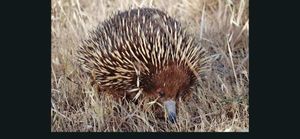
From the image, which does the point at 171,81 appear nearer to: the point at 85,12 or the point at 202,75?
the point at 202,75

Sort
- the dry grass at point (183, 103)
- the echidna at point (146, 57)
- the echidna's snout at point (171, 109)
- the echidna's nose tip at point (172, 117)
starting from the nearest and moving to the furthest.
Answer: the echidna at point (146, 57), the echidna's snout at point (171, 109), the echidna's nose tip at point (172, 117), the dry grass at point (183, 103)

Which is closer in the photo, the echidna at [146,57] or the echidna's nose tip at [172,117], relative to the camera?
the echidna at [146,57]

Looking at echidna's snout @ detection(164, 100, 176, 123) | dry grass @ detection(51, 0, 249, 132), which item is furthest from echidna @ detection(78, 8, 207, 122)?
dry grass @ detection(51, 0, 249, 132)

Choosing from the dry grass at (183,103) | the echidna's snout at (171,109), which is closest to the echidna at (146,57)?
the echidna's snout at (171,109)

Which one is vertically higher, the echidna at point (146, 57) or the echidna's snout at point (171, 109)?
the echidna at point (146, 57)

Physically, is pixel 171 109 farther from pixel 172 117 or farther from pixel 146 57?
pixel 146 57

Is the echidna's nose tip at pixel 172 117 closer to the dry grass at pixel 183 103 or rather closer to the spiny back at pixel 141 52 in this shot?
the dry grass at pixel 183 103

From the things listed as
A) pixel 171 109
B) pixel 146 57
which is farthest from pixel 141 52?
pixel 171 109
